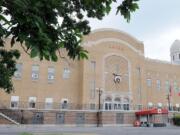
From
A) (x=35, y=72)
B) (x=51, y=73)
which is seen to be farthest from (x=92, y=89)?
(x=35, y=72)

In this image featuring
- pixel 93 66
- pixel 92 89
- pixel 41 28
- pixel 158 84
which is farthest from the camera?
pixel 158 84

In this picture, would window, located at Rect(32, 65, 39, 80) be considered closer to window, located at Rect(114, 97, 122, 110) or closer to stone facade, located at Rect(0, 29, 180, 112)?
stone facade, located at Rect(0, 29, 180, 112)

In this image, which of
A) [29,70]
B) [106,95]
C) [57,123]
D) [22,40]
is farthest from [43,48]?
[106,95]

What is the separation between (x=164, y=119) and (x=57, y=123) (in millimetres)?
16203

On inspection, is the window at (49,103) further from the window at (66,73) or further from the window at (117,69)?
the window at (117,69)

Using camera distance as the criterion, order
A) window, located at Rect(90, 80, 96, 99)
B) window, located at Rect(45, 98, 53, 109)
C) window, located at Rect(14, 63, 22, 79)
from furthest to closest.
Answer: window, located at Rect(90, 80, 96, 99), window, located at Rect(45, 98, 53, 109), window, located at Rect(14, 63, 22, 79)

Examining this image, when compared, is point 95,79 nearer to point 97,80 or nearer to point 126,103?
point 97,80

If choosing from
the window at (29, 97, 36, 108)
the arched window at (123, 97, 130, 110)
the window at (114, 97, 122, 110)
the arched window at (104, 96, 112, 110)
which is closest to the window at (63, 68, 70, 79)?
the window at (29, 97, 36, 108)

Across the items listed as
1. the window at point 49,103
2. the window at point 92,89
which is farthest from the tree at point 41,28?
the window at point 92,89

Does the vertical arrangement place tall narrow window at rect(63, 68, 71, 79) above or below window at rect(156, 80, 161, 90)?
above

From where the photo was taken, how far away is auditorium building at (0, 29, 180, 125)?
47125mm

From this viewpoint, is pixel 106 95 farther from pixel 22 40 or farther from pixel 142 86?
pixel 22 40

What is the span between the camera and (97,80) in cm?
5122

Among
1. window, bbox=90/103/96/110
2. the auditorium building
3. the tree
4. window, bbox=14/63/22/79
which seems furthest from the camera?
window, bbox=90/103/96/110
